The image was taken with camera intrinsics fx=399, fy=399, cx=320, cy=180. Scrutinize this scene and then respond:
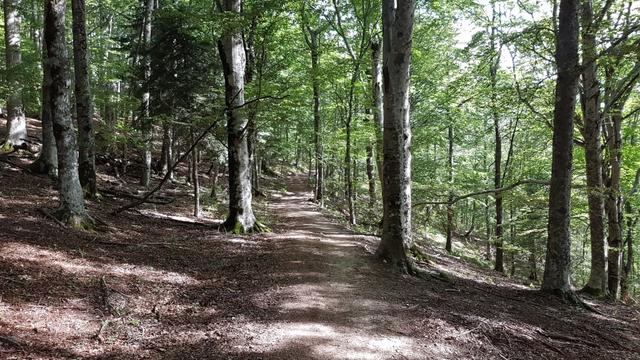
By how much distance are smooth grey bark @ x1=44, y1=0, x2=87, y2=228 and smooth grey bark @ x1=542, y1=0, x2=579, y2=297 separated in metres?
9.89

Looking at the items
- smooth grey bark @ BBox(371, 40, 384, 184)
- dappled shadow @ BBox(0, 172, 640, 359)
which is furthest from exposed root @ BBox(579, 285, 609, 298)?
smooth grey bark @ BBox(371, 40, 384, 184)

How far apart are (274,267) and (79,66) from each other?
8.24 metres

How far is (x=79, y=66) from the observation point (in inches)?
442

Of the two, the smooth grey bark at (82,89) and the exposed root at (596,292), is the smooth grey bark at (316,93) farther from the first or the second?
A: the exposed root at (596,292)

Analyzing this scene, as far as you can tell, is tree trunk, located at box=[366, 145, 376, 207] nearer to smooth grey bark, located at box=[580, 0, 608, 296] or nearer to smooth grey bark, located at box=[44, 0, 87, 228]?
smooth grey bark, located at box=[580, 0, 608, 296]

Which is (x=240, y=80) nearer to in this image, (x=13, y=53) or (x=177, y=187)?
(x=13, y=53)

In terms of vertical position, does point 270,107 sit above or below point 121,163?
above

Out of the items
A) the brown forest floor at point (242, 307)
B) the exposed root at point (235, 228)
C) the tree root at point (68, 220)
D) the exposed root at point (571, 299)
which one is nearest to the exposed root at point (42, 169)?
the brown forest floor at point (242, 307)

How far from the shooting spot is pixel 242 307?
599 centimetres

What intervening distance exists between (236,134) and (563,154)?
8182mm

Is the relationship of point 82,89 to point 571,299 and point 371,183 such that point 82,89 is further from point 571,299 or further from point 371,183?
point 571,299

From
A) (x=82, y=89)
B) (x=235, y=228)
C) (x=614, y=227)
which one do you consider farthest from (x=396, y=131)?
(x=82, y=89)

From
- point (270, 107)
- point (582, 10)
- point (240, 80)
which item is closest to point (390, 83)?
point (270, 107)

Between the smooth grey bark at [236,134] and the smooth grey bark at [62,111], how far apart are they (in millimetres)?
4148
